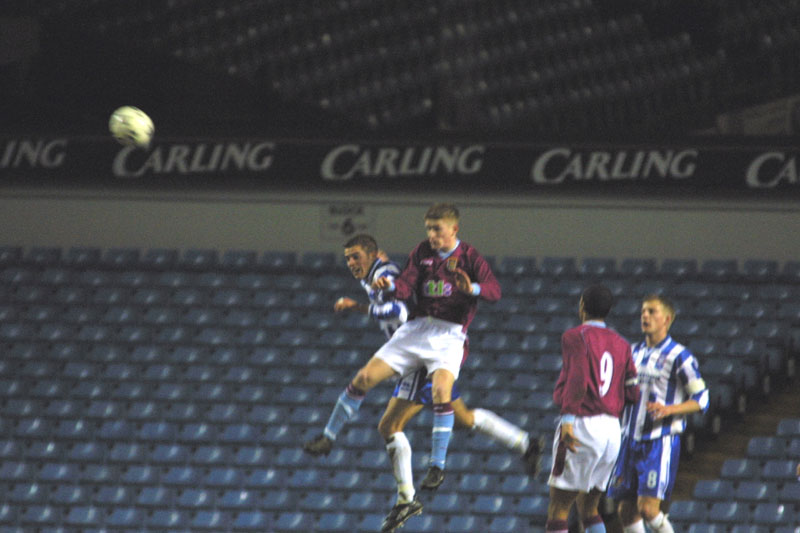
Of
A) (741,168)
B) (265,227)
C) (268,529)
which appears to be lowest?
(268,529)

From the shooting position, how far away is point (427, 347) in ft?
22.6

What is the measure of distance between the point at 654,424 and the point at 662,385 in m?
0.25

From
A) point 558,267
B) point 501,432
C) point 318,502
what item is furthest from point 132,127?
point 558,267

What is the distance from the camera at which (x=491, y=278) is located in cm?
676

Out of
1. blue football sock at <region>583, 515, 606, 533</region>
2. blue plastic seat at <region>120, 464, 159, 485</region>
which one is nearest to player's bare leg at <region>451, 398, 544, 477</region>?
blue football sock at <region>583, 515, 606, 533</region>

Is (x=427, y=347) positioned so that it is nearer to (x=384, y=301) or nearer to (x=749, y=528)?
(x=384, y=301)

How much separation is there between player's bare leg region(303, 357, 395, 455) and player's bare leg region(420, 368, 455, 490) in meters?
0.29

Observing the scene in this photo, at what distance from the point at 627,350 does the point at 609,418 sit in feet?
1.33

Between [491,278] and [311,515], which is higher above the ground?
[491,278]

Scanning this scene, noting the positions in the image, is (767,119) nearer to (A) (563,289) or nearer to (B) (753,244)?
(B) (753,244)

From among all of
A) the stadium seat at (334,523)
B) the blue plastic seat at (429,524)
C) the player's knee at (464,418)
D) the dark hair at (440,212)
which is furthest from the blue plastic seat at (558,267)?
the dark hair at (440,212)

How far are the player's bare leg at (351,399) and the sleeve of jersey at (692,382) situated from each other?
1844 millimetres

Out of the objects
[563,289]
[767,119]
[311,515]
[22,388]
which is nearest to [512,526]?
[311,515]

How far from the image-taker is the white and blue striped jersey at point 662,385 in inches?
288
